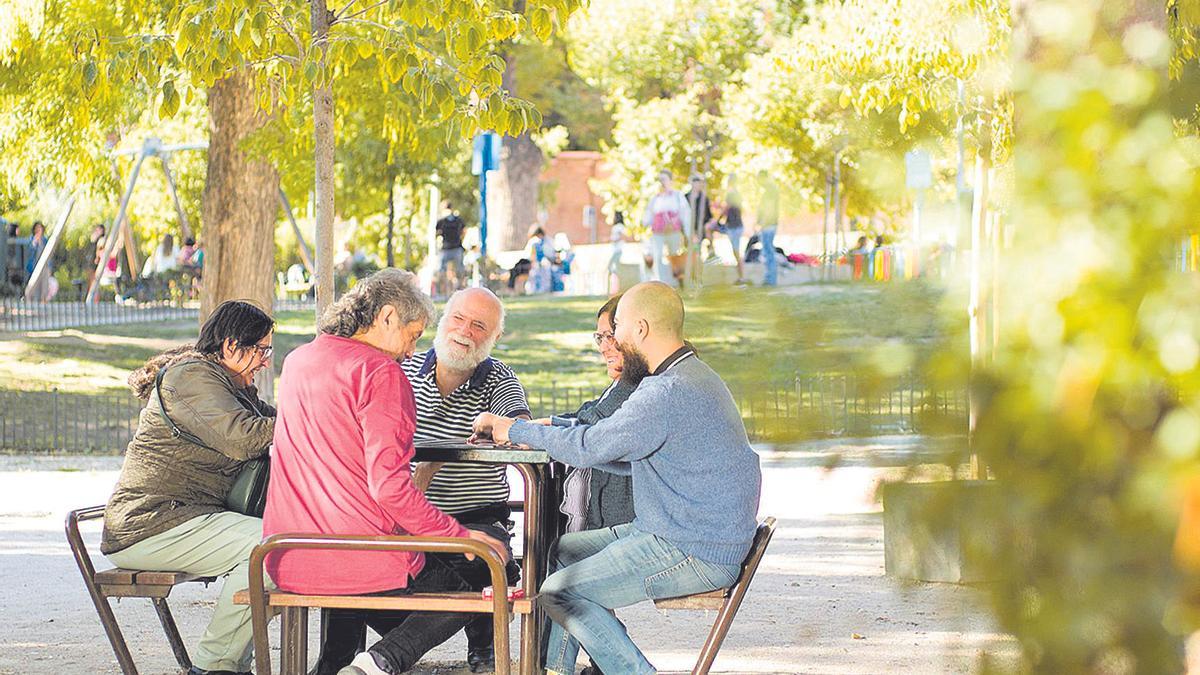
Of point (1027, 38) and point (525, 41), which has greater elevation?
point (525, 41)

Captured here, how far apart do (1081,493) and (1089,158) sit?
18cm

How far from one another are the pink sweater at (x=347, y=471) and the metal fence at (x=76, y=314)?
20.0 m

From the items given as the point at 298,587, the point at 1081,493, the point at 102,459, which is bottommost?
the point at 102,459

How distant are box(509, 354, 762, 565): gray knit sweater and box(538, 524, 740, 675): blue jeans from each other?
43 millimetres

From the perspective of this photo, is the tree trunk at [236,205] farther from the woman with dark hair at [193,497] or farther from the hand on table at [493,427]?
the hand on table at [493,427]

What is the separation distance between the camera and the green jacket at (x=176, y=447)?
5.18m

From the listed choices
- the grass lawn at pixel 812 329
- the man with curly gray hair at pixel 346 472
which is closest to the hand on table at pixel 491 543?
the man with curly gray hair at pixel 346 472

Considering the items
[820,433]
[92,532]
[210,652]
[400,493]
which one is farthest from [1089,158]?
[92,532]

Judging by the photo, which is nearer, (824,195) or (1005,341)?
(1005,341)

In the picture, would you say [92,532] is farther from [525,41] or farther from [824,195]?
[525,41]

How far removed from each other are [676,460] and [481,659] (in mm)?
1594

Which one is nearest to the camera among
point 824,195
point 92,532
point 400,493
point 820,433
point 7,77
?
point 820,433

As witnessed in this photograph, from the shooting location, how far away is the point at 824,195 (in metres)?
1.42

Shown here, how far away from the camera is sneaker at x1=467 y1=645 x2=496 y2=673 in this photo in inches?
234
